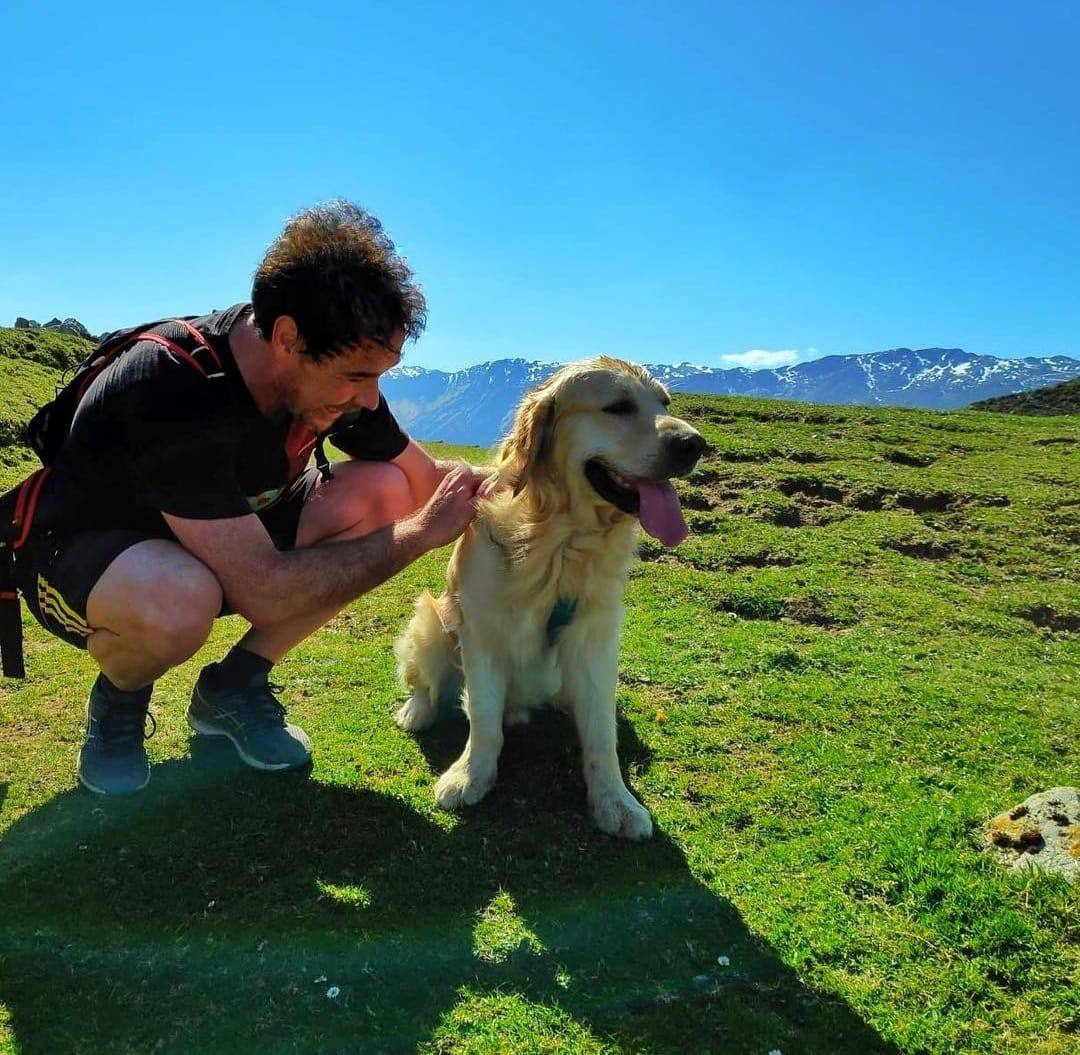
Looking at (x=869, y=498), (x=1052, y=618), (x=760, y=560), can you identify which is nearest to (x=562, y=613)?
(x=760, y=560)

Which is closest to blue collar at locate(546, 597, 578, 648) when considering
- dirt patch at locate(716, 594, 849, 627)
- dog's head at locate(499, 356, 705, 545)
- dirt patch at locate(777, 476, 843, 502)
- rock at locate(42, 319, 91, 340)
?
dog's head at locate(499, 356, 705, 545)

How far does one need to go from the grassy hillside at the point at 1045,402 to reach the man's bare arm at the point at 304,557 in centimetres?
2338

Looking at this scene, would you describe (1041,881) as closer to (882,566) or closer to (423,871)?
(423,871)

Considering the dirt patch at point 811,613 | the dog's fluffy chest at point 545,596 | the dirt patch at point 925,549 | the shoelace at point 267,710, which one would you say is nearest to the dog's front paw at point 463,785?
the dog's fluffy chest at point 545,596

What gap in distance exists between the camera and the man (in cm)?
304

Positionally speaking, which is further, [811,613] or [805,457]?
[805,457]

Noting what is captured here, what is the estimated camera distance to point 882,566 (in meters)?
7.42

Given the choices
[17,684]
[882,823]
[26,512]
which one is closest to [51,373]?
[17,684]

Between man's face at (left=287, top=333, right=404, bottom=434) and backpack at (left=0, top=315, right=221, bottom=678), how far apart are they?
0.32 m

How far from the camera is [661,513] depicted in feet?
11.5

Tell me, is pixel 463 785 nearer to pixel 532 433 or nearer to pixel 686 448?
pixel 532 433

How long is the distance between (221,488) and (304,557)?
0.44 meters

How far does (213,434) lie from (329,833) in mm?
1565

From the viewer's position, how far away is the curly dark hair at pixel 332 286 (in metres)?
3.01
